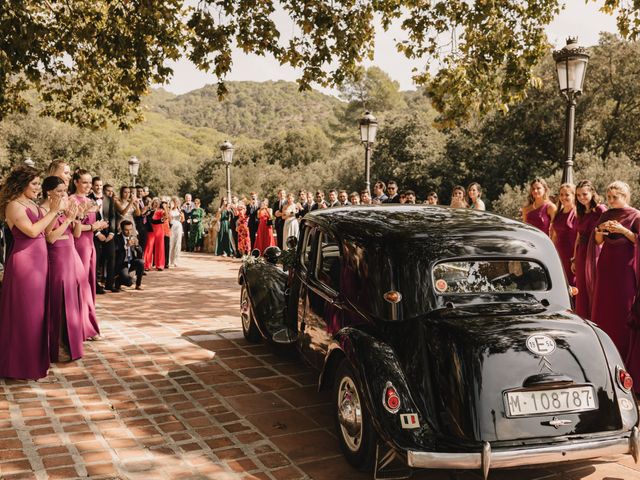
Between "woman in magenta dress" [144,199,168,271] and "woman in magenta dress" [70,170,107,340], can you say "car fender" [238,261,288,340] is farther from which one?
"woman in magenta dress" [144,199,168,271]

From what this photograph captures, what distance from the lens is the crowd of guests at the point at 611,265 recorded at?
5793mm

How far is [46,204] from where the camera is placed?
6.19 m

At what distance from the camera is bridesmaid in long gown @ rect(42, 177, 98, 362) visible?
6125mm

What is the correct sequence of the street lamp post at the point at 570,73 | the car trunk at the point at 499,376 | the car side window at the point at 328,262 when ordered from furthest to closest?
the street lamp post at the point at 570,73, the car side window at the point at 328,262, the car trunk at the point at 499,376

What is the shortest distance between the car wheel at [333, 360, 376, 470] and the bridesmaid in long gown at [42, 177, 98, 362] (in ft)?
11.6

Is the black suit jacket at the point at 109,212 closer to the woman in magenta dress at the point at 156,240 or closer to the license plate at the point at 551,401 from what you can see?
the woman in magenta dress at the point at 156,240

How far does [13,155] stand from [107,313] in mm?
38853

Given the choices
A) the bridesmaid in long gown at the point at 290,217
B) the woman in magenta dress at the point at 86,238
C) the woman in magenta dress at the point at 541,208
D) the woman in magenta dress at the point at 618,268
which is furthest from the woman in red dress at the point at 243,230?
the woman in magenta dress at the point at 618,268

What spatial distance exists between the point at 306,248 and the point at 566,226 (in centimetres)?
395

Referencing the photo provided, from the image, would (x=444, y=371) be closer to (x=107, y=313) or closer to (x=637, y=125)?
(x=107, y=313)

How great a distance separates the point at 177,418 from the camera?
4.89m

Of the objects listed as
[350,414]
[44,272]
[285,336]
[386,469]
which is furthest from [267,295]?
[386,469]

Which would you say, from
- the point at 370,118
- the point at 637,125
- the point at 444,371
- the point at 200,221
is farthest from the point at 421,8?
the point at 637,125

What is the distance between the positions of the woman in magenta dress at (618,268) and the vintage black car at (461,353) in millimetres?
2010
